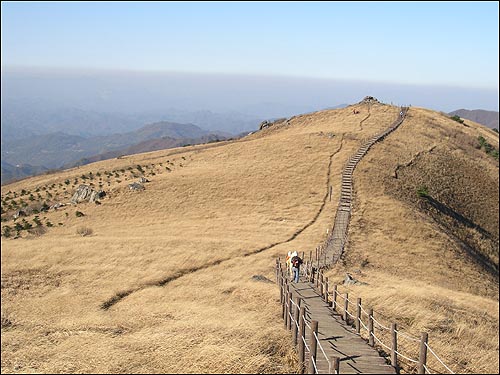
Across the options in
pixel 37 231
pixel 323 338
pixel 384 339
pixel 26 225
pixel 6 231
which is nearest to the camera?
pixel 323 338

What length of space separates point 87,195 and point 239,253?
24.0 m

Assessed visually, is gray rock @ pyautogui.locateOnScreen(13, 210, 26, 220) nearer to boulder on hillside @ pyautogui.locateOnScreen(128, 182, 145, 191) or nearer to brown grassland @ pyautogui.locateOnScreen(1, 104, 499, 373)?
brown grassland @ pyautogui.locateOnScreen(1, 104, 499, 373)

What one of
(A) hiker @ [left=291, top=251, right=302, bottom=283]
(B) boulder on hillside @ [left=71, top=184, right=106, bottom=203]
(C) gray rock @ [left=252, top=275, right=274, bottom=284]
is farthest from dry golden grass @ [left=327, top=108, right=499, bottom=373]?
(B) boulder on hillside @ [left=71, top=184, right=106, bottom=203]

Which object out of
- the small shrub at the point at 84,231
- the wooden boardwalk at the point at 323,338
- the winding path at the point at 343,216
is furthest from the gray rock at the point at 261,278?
the small shrub at the point at 84,231

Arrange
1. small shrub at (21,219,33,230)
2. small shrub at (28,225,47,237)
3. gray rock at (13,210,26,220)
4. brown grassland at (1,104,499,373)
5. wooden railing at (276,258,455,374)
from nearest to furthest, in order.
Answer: wooden railing at (276,258,455,374)
brown grassland at (1,104,499,373)
small shrub at (28,225,47,237)
small shrub at (21,219,33,230)
gray rock at (13,210,26,220)

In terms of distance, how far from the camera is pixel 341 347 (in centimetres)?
1436

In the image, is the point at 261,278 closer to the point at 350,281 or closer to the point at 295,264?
the point at 295,264

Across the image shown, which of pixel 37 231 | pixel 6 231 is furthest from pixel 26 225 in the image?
pixel 37 231

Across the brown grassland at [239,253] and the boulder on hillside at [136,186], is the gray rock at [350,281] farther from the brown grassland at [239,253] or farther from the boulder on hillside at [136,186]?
the boulder on hillside at [136,186]

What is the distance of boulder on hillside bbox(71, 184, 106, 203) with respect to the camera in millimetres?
47969

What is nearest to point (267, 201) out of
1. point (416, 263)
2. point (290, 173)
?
point (290, 173)

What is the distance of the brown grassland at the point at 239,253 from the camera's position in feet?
53.2

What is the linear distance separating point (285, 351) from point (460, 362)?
7.59 metres

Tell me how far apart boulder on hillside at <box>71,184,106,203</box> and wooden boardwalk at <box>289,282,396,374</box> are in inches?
1342
